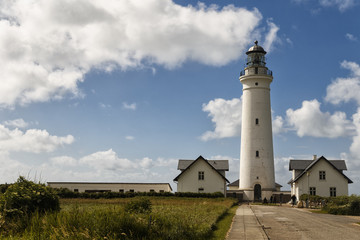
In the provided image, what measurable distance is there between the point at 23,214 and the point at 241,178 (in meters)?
41.6

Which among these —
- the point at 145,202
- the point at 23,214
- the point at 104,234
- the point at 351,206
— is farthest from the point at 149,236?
the point at 351,206

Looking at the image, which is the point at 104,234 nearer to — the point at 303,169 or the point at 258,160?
the point at 258,160

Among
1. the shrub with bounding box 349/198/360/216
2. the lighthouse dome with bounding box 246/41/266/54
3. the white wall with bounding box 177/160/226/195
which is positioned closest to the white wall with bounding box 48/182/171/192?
the white wall with bounding box 177/160/226/195

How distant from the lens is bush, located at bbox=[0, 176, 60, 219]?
13.4 m

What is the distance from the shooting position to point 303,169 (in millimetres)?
53500

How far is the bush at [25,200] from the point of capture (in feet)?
44.0

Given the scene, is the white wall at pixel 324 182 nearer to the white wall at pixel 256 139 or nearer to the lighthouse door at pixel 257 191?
the white wall at pixel 256 139

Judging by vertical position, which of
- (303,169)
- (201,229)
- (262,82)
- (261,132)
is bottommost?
(201,229)

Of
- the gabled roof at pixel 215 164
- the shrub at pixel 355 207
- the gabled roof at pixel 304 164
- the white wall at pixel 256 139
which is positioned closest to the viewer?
the shrub at pixel 355 207

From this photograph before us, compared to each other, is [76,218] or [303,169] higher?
[303,169]

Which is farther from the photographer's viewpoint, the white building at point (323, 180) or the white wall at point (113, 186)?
the white wall at point (113, 186)

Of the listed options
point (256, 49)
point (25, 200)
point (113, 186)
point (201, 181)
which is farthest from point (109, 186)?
point (25, 200)

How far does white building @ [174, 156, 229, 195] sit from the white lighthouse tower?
355cm

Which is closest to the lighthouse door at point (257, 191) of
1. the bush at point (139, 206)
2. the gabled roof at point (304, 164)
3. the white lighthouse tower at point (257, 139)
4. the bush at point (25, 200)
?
the white lighthouse tower at point (257, 139)
